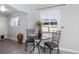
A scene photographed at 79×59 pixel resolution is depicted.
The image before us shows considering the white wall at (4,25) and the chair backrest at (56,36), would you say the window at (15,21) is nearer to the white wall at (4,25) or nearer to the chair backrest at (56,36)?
the white wall at (4,25)

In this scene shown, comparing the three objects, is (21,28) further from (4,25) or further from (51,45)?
(51,45)

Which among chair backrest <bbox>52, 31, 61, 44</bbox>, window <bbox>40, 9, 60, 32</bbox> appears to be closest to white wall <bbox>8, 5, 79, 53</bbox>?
chair backrest <bbox>52, 31, 61, 44</bbox>

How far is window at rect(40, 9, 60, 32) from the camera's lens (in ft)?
8.48

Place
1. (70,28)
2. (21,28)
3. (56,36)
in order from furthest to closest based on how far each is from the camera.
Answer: (70,28) < (56,36) < (21,28)

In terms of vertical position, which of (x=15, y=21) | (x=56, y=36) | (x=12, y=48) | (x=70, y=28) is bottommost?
(x=12, y=48)

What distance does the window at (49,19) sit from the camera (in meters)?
2.59

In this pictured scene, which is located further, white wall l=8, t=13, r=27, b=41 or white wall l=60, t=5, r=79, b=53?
white wall l=60, t=5, r=79, b=53

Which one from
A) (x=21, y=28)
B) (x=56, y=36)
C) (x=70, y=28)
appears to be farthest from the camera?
(x=70, y=28)

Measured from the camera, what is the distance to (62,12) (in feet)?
9.43

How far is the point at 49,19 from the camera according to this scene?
8.65ft

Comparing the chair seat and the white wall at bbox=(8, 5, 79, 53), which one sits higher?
the white wall at bbox=(8, 5, 79, 53)

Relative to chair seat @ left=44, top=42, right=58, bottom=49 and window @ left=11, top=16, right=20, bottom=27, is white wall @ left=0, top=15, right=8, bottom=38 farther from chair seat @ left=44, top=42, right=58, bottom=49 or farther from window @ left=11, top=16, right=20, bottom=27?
chair seat @ left=44, top=42, right=58, bottom=49

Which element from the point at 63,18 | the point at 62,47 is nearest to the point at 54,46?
the point at 62,47

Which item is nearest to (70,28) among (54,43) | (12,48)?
(54,43)
